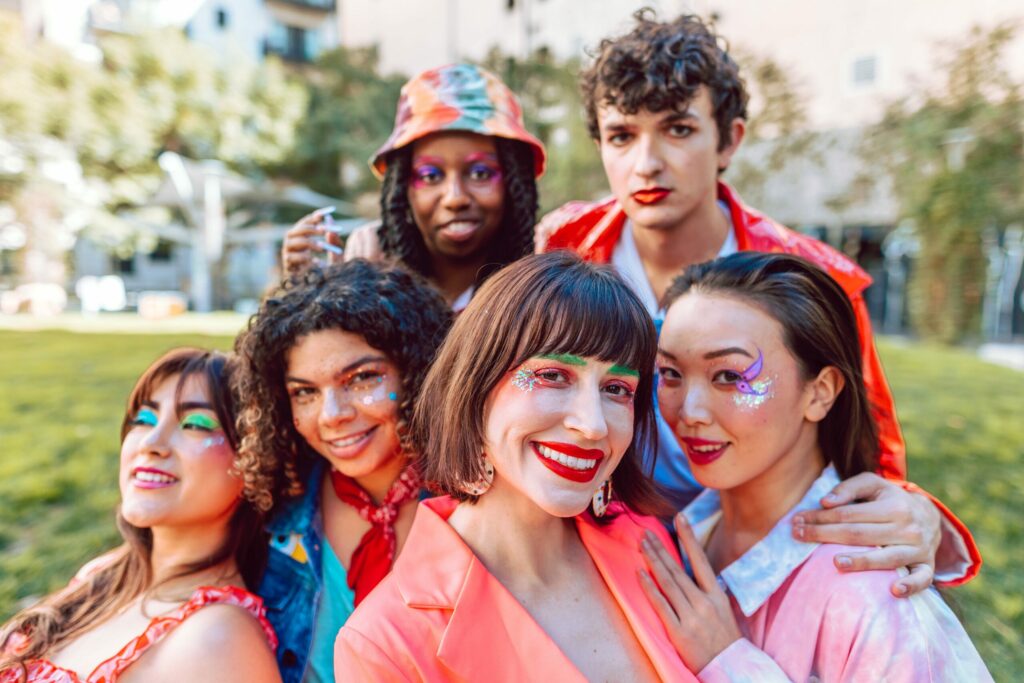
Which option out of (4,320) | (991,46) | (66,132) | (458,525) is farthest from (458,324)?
(66,132)

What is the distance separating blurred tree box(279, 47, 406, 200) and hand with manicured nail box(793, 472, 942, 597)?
1756cm

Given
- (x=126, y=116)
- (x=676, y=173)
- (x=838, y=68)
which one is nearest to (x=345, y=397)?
(x=676, y=173)

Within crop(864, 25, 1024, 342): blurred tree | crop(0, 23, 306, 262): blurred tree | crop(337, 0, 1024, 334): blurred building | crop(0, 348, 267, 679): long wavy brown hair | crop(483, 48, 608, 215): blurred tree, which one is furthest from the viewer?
crop(0, 23, 306, 262): blurred tree

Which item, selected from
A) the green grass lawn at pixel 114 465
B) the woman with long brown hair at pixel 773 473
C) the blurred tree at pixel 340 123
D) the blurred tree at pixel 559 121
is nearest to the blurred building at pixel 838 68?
the blurred tree at pixel 559 121

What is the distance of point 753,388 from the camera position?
6.14 ft

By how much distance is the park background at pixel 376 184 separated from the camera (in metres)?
5.11

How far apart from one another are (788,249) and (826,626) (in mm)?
1415

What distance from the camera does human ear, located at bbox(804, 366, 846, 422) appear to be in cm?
196

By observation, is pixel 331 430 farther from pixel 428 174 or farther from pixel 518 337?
pixel 428 174

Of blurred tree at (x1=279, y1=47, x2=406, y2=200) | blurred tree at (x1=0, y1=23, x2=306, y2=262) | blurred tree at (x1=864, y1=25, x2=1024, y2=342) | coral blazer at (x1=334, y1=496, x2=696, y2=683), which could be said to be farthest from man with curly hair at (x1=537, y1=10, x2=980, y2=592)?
blurred tree at (x1=0, y1=23, x2=306, y2=262)

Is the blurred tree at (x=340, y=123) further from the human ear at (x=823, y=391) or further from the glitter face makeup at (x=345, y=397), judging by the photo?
the human ear at (x=823, y=391)

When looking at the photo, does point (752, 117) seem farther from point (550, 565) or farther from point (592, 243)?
point (550, 565)

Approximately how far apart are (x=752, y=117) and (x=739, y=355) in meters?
12.0

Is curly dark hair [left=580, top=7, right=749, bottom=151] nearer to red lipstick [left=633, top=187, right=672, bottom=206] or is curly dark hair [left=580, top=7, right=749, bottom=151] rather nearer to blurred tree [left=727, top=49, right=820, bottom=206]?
red lipstick [left=633, top=187, right=672, bottom=206]
